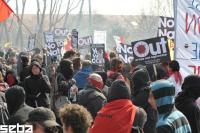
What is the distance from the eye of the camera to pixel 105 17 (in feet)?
337

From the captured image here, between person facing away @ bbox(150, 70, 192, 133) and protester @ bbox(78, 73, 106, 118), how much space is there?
9.09ft

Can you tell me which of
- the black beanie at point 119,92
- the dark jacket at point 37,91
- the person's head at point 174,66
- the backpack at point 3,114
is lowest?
the dark jacket at point 37,91

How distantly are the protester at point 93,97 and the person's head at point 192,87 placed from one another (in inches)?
63.3

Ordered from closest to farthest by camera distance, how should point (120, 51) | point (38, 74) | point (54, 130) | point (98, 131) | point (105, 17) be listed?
point (54, 130)
point (98, 131)
point (38, 74)
point (120, 51)
point (105, 17)

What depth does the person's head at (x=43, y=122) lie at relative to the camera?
5.06m

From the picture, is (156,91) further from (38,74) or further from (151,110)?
(38,74)

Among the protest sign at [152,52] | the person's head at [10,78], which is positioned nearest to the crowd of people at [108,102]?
the protest sign at [152,52]

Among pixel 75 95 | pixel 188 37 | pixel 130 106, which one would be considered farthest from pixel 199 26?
pixel 130 106

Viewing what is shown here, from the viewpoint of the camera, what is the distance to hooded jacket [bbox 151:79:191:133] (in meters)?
5.08

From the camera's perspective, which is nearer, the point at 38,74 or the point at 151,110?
the point at 151,110

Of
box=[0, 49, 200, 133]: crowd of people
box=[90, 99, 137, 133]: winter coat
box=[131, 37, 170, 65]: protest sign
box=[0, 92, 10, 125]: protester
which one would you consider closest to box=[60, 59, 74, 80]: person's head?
box=[0, 49, 200, 133]: crowd of people

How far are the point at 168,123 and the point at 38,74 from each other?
18.0 feet

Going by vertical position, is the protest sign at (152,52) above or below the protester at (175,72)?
above

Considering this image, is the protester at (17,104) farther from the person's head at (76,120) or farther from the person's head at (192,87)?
the person's head at (192,87)
